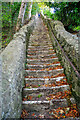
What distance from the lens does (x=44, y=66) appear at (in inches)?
171

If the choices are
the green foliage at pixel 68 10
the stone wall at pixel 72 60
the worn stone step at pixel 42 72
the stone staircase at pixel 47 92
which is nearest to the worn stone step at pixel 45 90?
the stone staircase at pixel 47 92

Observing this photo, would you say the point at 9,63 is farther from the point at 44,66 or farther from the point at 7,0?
the point at 7,0

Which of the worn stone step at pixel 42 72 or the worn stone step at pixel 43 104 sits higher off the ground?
the worn stone step at pixel 42 72

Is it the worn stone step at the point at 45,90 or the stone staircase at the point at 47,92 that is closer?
the stone staircase at the point at 47,92

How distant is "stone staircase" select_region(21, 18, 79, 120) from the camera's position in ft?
8.95

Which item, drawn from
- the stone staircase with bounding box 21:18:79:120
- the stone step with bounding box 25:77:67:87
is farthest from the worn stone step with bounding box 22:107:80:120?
the stone step with bounding box 25:77:67:87

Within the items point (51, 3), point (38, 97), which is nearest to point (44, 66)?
point (38, 97)

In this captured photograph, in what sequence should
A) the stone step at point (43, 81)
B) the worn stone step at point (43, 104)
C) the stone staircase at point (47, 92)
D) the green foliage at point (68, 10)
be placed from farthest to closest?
the green foliage at point (68, 10) → the stone step at point (43, 81) → the worn stone step at point (43, 104) → the stone staircase at point (47, 92)

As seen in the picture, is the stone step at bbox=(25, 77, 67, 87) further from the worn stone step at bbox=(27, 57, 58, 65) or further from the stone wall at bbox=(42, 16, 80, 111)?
the worn stone step at bbox=(27, 57, 58, 65)

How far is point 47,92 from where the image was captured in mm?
3260

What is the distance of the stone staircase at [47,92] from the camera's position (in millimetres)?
2727

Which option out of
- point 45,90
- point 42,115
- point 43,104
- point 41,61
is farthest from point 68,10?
point 42,115

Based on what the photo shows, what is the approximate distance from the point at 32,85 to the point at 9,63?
1382mm

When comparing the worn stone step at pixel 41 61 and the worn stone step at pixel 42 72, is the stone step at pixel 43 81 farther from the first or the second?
the worn stone step at pixel 41 61
